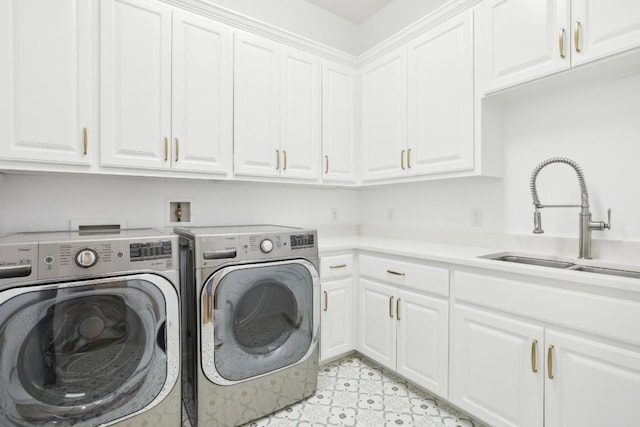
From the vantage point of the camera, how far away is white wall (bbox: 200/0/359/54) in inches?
97.4

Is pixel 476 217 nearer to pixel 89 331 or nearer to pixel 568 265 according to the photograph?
pixel 568 265

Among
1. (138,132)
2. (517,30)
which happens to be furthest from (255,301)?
(517,30)

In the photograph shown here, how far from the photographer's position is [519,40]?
1683mm

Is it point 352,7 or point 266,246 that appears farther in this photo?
point 352,7

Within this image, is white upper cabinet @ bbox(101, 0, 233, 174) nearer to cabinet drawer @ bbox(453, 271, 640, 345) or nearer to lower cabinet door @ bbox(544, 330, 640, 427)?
cabinet drawer @ bbox(453, 271, 640, 345)

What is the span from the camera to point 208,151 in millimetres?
1964

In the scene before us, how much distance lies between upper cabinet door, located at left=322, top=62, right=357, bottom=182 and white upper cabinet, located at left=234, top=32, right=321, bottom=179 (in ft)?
0.24

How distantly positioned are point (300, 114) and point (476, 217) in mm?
1420

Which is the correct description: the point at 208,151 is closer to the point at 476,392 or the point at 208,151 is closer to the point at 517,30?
the point at 517,30

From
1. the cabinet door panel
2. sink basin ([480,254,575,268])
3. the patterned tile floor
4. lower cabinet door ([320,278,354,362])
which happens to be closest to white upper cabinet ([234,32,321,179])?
lower cabinet door ([320,278,354,362])

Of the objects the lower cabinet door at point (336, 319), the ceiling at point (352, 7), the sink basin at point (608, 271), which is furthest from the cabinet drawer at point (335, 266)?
the ceiling at point (352, 7)

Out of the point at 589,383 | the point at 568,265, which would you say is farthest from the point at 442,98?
the point at 589,383

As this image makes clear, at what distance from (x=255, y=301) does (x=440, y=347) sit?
1032 mm

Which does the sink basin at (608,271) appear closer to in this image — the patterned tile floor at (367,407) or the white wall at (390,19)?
the patterned tile floor at (367,407)
